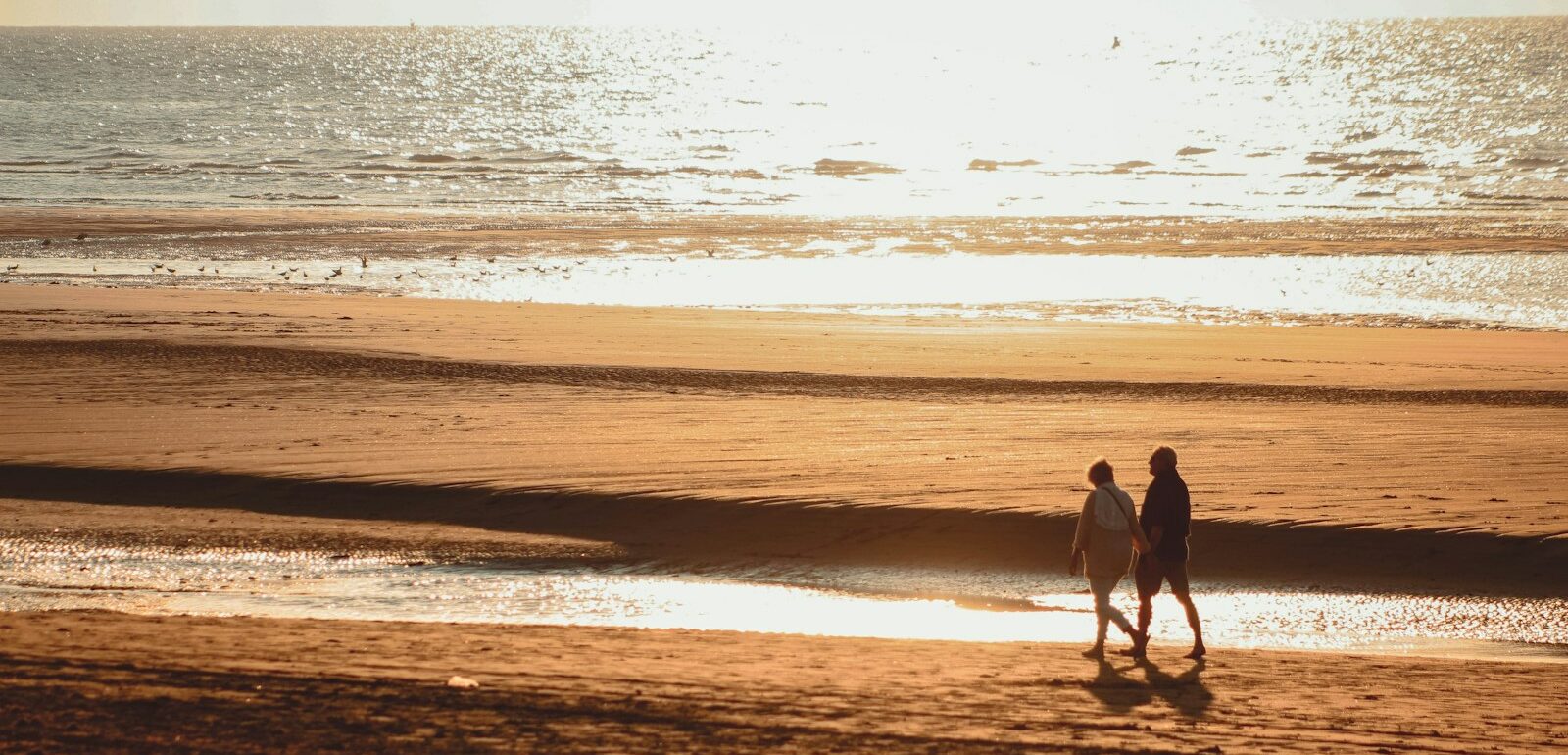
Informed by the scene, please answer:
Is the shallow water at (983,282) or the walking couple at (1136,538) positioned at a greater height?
the shallow water at (983,282)

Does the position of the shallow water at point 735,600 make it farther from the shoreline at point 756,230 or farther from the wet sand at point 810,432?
the shoreline at point 756,230

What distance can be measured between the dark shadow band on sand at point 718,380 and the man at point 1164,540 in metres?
7.82

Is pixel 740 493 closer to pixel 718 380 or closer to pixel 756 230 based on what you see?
pixel 718 380

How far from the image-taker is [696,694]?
6684mm

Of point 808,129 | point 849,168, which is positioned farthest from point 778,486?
point 808,129

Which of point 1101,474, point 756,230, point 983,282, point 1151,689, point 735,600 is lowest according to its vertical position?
point 735,600

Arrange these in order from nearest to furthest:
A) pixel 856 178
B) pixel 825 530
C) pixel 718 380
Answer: pixel 825 530
pixel 718 380
pixel 856 178

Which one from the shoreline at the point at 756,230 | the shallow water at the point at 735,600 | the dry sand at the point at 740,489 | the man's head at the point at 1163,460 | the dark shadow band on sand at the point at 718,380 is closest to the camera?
the dry sand at the point at 740,489

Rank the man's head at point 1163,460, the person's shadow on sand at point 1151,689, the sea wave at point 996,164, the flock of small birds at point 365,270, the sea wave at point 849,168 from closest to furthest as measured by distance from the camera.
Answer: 1. the person's shadow on sand at point 1151,689
2. the man's head at point 1163,460
3. the flock of small birds at point 365,270
4. the sea wave at point 849,168
5. the sea wave at point 996,164

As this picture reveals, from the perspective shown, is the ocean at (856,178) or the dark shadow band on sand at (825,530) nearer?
the dark shadow band on sand at (825,530)

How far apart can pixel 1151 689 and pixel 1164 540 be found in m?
0.96

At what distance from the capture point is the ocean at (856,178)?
28.7 meters

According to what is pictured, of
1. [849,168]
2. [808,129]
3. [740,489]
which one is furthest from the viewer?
[808,129]

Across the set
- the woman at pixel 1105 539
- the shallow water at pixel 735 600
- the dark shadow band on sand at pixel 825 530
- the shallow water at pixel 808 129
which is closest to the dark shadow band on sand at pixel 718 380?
the dark shadow band on sand at pixel 825 530
